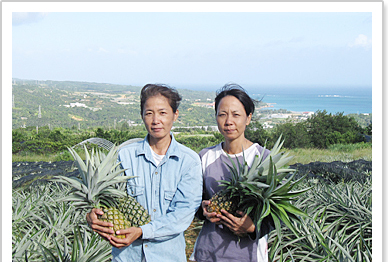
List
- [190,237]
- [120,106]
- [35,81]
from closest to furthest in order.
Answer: [190,237]
[120,106]
[35,81]

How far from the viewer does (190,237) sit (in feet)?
17.2

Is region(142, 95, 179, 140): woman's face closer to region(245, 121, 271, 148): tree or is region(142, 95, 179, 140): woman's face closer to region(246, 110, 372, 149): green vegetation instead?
region(245, 121, 271, 148): tree

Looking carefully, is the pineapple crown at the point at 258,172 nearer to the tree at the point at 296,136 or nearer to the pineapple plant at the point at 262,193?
the pineapple plant at the point at 262,193

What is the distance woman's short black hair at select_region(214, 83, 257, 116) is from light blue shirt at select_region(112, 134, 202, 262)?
0.56 metres

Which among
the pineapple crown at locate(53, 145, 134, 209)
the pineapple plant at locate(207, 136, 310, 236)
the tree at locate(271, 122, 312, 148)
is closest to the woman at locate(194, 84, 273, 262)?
the pineapple plant at locate(207, 136, 310, 236)

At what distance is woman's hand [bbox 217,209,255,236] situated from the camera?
2209 millimetres

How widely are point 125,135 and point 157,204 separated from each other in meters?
15.5

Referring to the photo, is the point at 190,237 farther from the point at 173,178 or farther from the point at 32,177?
the point at 32,177

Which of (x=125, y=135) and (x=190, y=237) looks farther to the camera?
(x=125, y=135)

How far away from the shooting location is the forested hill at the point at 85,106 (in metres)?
20.7

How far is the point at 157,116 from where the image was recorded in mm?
2385

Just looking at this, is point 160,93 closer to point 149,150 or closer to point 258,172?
point 149,150
